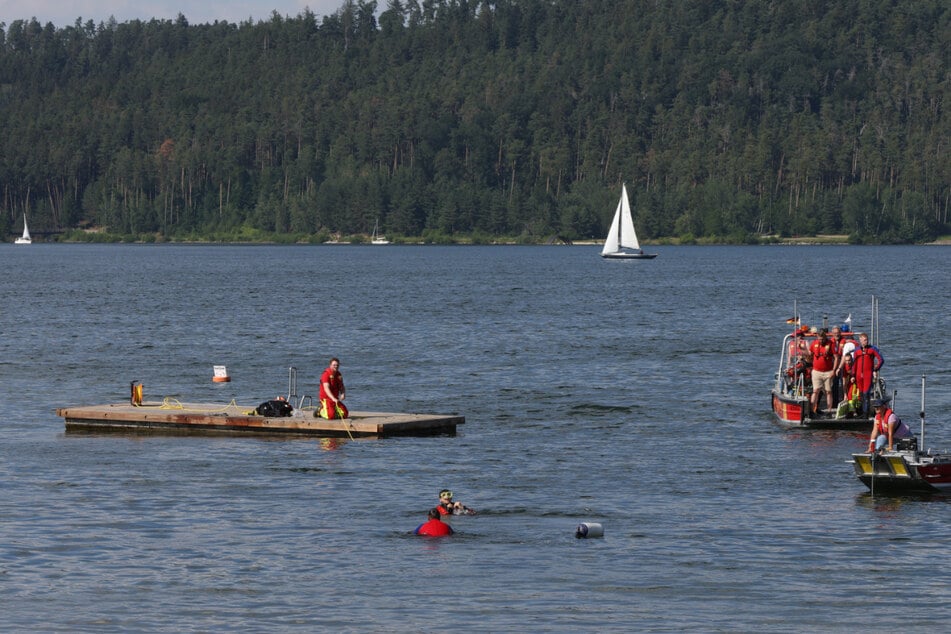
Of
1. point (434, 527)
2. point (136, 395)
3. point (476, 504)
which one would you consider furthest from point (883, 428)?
point (136, 395)

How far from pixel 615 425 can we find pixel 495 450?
19.4 ft

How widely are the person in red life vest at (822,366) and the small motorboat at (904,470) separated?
7.54 meters

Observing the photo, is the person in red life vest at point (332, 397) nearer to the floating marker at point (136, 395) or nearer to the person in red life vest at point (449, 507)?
the floating marker at point (136, 395)

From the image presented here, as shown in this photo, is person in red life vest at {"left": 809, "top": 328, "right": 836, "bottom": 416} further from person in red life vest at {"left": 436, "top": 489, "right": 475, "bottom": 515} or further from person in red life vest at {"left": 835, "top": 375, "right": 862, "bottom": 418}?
person in red life vest at {"left": 436, "top": 489, "right": 475, "bottom": 515}

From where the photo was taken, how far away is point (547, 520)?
29.3 meters

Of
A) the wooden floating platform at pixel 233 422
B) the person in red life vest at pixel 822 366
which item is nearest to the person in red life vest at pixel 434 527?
the wooden floating platform at pixel 233 422

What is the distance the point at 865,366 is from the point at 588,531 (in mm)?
13051

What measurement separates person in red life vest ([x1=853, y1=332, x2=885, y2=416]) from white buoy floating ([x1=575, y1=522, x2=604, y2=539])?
39.2 ft

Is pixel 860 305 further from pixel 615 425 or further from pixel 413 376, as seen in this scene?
pixel 615 425

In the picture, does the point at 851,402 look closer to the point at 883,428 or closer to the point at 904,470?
the point at 883,428

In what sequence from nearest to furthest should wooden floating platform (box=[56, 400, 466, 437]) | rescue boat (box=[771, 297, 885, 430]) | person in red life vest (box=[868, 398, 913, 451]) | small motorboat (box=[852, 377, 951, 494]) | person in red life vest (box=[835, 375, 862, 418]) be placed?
small motorboat (box=[852, 377, 951, 494]), person in red life vest (box=[868, 398, 913, 451]), wooden floating platform (box=[56, 400, 466, 437]), person in red life vest (box=[835, 375, 862, 418]), rescue boat (box=[771, 297, 885, 430])

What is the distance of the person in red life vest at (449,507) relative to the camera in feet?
94.3

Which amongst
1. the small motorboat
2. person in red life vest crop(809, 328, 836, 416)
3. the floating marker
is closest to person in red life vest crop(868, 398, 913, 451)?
the small motorboat

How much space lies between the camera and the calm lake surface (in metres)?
23.5
